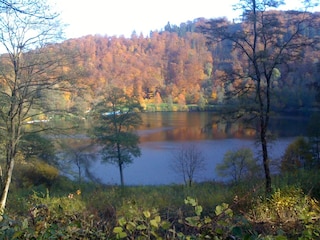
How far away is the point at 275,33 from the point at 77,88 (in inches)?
186

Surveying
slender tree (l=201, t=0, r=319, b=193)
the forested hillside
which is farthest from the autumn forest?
the forested hillside

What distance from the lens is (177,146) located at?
2669 centimetres

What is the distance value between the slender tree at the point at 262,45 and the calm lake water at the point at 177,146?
66cm

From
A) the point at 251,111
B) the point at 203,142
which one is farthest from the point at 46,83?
the point at 203,142

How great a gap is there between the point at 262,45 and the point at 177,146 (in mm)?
18876

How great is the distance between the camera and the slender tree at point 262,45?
7.54 m

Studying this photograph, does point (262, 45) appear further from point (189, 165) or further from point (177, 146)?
point (177, 146)

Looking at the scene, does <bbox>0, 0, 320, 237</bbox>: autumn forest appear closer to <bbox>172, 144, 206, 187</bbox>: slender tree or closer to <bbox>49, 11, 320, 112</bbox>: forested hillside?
<bbox>172, 144, 206, 187</bbox>: slender tree

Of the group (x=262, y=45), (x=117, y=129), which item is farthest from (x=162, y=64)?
(x=262, y=45)

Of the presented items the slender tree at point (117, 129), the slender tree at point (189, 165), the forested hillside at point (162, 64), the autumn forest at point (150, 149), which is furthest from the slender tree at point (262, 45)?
the forested hillside at point (162, 64)

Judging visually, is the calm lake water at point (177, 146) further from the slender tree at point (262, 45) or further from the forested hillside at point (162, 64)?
the forested hillside at point (162, 64)

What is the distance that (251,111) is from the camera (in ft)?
25.2

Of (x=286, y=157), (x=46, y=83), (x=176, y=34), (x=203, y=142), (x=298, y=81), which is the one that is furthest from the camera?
(x=176, y=34)

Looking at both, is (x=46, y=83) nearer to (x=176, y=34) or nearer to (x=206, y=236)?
(x=206, y=236)
